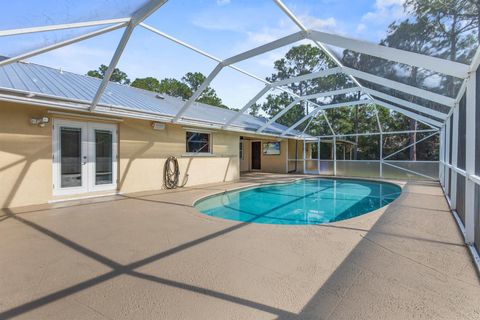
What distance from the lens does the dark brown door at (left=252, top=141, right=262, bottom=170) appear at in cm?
1658

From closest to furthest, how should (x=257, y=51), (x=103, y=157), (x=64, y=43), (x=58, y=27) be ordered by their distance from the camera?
(x=58, y=27) < (x=64, y=43) < (x=257, y=51) < (x=103, y=157)

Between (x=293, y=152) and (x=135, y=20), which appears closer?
(x=135, y=20)

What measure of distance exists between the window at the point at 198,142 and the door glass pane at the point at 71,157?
3.74 metres

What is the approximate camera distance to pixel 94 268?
8.80ft

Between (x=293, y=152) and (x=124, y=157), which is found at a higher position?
(x=293, y=152)

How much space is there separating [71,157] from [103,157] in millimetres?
793

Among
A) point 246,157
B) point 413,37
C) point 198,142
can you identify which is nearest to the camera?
point 413,37

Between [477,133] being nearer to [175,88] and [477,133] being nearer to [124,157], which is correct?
[124,157]

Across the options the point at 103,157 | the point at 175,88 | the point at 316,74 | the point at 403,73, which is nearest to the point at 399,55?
the point at 403,73

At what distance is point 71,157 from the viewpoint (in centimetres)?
657

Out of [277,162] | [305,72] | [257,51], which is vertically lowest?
[277,162]

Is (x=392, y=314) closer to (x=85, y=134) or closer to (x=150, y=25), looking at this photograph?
(x=150, y=25)

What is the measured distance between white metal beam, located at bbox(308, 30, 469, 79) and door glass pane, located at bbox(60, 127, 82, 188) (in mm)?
6003

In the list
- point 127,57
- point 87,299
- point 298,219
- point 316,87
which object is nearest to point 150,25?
point 127,57
